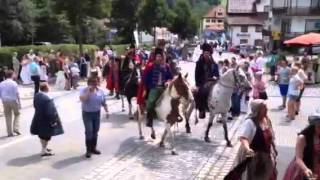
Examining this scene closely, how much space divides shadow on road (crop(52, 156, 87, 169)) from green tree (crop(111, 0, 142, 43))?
5508 cm

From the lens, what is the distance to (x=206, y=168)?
10.2m

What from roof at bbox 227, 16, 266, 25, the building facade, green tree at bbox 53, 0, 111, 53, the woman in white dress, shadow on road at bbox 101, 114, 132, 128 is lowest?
shadow on road at bbox 101, 114, 132, 128

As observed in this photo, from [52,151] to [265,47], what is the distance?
59.8 metres

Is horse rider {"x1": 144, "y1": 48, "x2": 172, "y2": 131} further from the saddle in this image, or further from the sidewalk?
the sidewalk

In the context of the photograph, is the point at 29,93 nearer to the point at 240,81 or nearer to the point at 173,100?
the point at 173,100

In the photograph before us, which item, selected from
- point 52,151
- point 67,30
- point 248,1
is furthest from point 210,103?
point 248,1

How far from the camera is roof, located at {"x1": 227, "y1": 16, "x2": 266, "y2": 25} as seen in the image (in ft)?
311

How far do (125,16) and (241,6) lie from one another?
4045 cm

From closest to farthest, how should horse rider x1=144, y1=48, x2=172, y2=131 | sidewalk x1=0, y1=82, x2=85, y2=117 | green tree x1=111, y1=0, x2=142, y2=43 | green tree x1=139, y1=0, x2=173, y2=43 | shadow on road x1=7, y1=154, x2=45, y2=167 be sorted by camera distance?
shadow on road x1=7, y1=154, x2=45, y2=167
horse rider x1=144, y1=48, x2=172, y2=131
sidewalk x1=0, y1=82, x2=85, y2=117
green tree x1=111, y1=0, x2=142, y2=43
green tree x1=139, y1=0, x2=173, y2=43

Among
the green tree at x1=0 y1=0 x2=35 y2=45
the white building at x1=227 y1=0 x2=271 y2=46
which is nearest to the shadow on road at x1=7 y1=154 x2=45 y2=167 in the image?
the green tree at x1=0 y1=0 x2=35 y2=45

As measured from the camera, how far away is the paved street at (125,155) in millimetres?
9734

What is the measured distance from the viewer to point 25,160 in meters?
10.6

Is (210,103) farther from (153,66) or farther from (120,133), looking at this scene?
(120,133)

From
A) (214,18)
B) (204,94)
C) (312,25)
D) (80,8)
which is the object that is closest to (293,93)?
(204,94)
